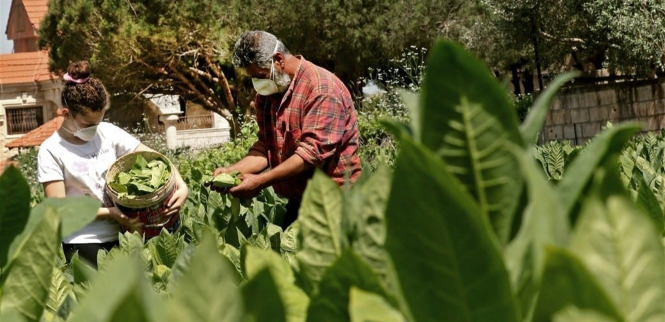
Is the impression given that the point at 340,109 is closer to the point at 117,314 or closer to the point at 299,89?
the point at 299,89

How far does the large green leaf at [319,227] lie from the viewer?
0.94 meters

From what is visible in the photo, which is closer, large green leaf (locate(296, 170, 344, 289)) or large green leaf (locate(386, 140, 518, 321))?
large green leaf (locate(386, 140, 518, 321))

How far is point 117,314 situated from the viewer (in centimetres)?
62

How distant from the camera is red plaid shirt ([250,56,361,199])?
4.49m

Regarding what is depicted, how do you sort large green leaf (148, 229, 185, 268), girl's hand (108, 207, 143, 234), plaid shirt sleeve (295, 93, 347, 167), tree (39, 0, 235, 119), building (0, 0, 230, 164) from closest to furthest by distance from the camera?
large green leaf (148, 229, 185, 268) < plaid shirt sleeve (295, 93, 347, 167) < girl's hand (108, 207, 143, 234) < tree (39, 0, 235, 119) < building (0, 0, 230, 164)

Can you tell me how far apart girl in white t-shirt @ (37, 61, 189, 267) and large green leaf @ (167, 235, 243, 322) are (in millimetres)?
3984

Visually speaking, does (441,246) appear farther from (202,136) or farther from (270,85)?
(202,136)

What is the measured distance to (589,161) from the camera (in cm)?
82

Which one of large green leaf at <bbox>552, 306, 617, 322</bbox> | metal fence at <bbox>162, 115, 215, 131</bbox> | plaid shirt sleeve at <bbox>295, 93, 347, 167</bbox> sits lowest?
large green leaf at <bbox>552, 306, 617, 322</bbox>

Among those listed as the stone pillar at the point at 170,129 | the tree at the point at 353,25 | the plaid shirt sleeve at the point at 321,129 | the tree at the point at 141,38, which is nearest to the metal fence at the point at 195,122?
the stone pillar at the point at 170,129

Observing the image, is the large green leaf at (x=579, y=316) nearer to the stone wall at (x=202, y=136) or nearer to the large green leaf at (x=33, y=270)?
the large green leaf at (x=33, y=270)

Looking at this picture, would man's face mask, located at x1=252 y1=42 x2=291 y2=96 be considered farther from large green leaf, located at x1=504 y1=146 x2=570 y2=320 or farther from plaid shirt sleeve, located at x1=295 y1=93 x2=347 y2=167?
large green leaf, located at x1=504 y1=146 x2=570 y2=320

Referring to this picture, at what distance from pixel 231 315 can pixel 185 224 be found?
3536 mm

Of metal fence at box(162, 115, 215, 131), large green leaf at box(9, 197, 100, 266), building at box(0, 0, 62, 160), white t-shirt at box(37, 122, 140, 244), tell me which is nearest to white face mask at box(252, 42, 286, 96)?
white t-shirt at box(37, 122, 140, 244)
